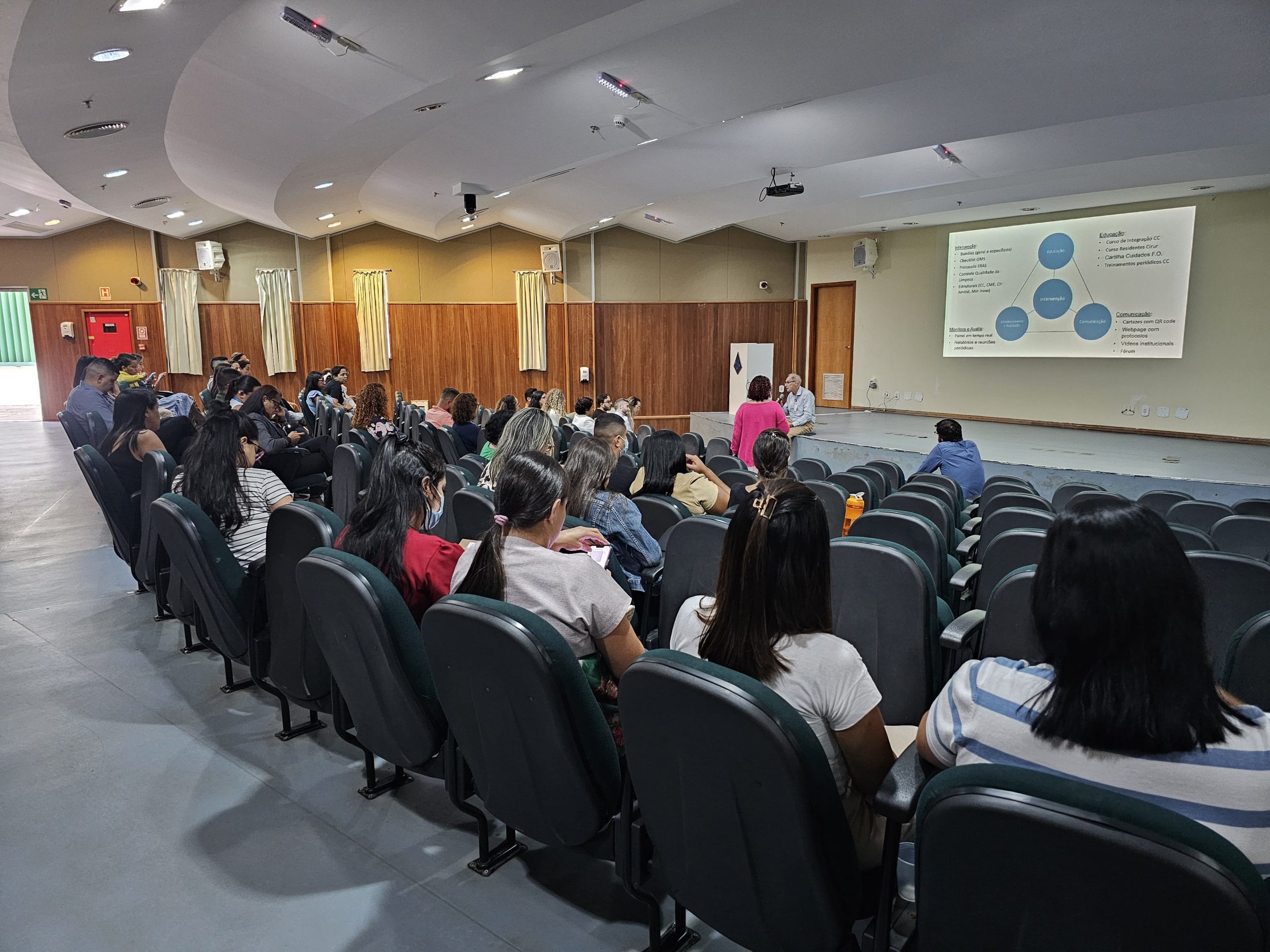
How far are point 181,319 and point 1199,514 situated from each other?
50.3 feet

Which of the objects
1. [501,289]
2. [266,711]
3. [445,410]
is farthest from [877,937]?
[501,289]

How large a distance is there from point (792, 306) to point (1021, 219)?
456cm

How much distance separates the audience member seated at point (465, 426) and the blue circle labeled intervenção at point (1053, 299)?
29.7 feet

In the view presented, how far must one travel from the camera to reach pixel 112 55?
4785 mm

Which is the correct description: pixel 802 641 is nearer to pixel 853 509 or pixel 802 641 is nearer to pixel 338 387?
pixel 853 509

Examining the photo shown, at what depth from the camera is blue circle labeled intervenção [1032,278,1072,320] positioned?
445 inches

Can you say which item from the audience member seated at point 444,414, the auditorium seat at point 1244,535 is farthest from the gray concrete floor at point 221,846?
the audience member seated at point 444,414

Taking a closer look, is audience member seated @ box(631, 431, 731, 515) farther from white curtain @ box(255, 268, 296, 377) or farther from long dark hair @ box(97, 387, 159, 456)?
white curtain @ box(255, 268, 296, 377)

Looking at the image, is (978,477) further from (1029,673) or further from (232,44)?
→ (232,44)

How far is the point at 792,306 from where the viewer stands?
15.3 meters

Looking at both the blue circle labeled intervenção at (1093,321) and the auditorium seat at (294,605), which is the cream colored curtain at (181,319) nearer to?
the auditorium seat at (294,605)

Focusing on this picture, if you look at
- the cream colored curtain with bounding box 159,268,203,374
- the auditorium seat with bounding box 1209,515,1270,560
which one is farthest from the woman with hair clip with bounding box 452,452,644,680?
the cream colored curtain with bounding box 159,268,203,374

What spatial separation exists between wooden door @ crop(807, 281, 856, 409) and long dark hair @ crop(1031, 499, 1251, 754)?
552 inches

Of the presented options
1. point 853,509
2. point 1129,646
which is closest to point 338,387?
point 853,509
